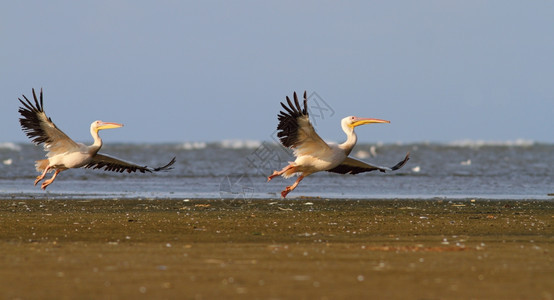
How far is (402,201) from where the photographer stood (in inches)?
755

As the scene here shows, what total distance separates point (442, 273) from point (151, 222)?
6574 mm

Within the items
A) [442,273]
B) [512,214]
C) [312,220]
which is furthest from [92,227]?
[512,214]

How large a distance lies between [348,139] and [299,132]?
154 centimetres

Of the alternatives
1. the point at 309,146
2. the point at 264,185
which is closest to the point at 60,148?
the point at 309,146

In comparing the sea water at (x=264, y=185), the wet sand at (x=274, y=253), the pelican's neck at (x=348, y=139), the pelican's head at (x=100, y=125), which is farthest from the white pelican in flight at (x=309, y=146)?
the pelican's head at (x=100, y=125)

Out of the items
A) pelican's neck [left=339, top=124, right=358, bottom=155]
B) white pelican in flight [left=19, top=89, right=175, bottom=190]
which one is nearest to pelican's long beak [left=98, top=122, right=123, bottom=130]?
white pelican in flight [left=19, top=89, right=175, bottom=190]

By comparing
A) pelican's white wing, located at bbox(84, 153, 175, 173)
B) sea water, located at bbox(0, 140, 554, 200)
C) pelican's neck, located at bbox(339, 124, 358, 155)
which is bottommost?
sea water, located at bbox(0, 140, 554, 200)

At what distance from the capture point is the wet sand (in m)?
6.65

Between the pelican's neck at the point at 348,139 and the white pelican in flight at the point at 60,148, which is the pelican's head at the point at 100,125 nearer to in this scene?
the white pelican in flight at the point at 60,148

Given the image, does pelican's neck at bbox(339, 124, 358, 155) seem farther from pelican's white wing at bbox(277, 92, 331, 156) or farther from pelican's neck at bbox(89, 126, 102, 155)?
pelican's neck at bbox(89, 126, 102, 155)

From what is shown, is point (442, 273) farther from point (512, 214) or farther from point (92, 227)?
point (512, 214)

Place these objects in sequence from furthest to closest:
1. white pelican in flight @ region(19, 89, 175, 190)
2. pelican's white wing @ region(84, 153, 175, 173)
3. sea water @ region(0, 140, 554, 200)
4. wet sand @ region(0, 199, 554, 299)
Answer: sea water @ region(0, 140, 554, 200)
pelican's white wing @ region(84, 153, 175, 173)
white pelican in flight @ region(19, 89, 175, 190)
wet sand @ region(0, 199, 554, 299)

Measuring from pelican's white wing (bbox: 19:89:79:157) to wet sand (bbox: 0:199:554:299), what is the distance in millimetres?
1988

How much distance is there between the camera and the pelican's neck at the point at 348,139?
16.7 m
